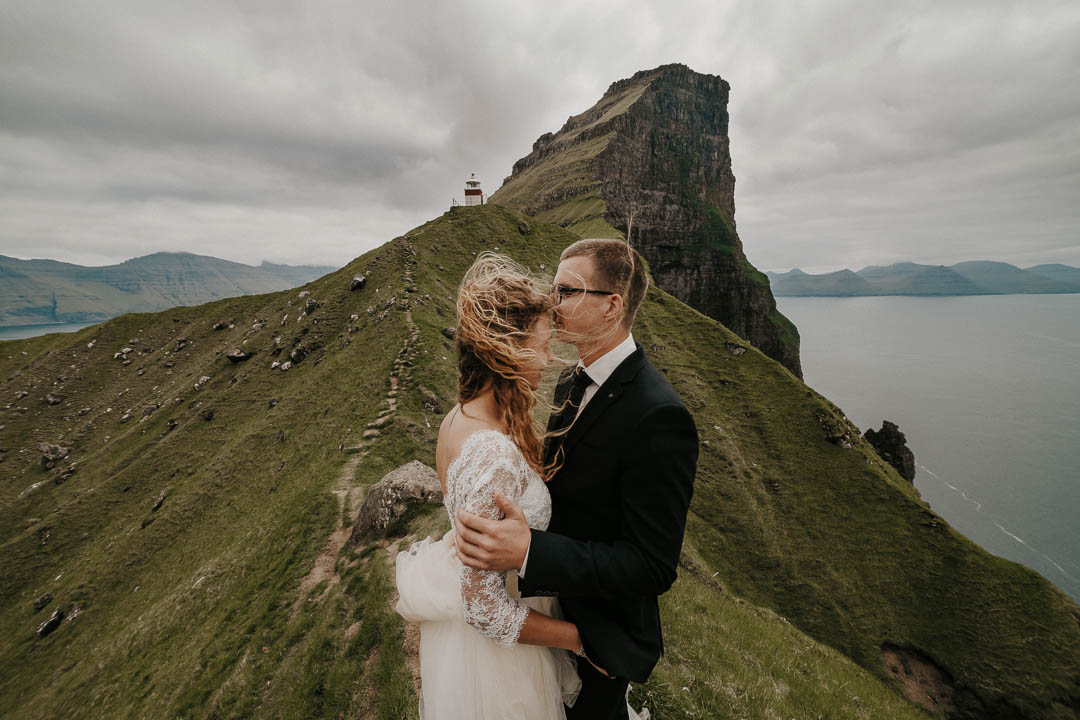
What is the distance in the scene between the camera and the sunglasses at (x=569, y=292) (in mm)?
4105

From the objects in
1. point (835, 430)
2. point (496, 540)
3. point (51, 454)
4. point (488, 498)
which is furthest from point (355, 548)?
point (51, 454)

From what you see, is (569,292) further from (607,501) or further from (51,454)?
(51,454)

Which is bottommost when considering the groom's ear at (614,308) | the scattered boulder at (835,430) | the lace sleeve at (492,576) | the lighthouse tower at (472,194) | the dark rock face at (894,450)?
the dark rock face at (894,450)

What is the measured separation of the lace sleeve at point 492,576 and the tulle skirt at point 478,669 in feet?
0.90

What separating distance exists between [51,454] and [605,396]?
2410 inches

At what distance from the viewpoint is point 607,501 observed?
3.59 meters

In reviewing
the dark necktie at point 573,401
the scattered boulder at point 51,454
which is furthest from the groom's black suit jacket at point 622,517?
the scattered boulder at point 51,454

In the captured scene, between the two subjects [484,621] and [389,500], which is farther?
[389,500]

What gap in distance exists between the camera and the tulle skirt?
3834mm

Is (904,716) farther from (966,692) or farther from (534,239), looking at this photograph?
(534,239)

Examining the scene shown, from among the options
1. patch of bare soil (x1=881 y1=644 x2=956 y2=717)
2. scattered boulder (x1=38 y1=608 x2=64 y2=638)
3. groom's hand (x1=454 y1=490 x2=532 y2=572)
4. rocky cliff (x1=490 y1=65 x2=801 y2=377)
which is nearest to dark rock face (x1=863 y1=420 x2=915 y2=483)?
patch of bare soil (x1=881 y1=644 x2=956 y2=717)

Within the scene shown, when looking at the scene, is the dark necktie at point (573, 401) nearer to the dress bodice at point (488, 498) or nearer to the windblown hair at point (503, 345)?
the windblown hair at point (503, 345)

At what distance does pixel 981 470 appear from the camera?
17225cm

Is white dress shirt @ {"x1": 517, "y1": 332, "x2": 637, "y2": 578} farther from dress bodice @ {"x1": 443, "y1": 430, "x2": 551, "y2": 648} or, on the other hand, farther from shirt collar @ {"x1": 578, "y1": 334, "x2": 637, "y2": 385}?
dress bodice @ {"x1": 443, "y1": 430, "x2": 551, "y2": 648}
